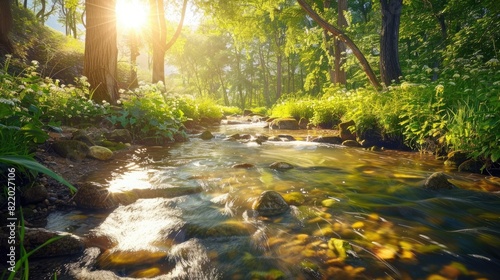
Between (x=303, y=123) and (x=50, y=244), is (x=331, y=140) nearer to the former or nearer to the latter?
(x=303, y=123)

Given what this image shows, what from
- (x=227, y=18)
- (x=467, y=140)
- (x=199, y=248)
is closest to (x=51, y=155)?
(x=199, y=248)

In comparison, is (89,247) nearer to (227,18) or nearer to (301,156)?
(301,156)

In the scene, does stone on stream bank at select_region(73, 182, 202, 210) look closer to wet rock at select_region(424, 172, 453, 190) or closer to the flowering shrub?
the flowering shrub

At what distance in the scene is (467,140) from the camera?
14.2 ft

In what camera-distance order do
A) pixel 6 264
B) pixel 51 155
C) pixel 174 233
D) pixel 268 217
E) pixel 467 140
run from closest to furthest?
1. pixel 6 264
2. pixel 174 233
3. pixel 268 217
4. pixel 51 155
5. pixel 467 140

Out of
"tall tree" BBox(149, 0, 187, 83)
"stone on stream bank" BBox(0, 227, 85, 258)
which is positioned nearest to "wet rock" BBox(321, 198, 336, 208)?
"stone on stream bank" BBox(0, 227, 85, 258)

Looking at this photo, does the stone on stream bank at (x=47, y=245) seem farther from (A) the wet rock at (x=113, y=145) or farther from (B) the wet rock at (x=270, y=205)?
(A) the wet rock at (x=113, y=145)

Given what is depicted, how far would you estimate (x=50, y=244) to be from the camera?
6.39 ft

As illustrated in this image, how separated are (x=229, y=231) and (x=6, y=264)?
5.00 feet

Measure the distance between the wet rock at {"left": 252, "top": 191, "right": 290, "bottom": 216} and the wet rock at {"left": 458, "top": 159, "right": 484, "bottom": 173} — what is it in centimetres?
343

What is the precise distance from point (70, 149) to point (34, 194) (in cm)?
181

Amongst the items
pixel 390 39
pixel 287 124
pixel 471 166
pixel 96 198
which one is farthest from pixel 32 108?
pixel 287 124

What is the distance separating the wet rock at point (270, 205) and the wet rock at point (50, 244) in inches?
62.0

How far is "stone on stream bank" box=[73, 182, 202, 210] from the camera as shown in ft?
9.30
